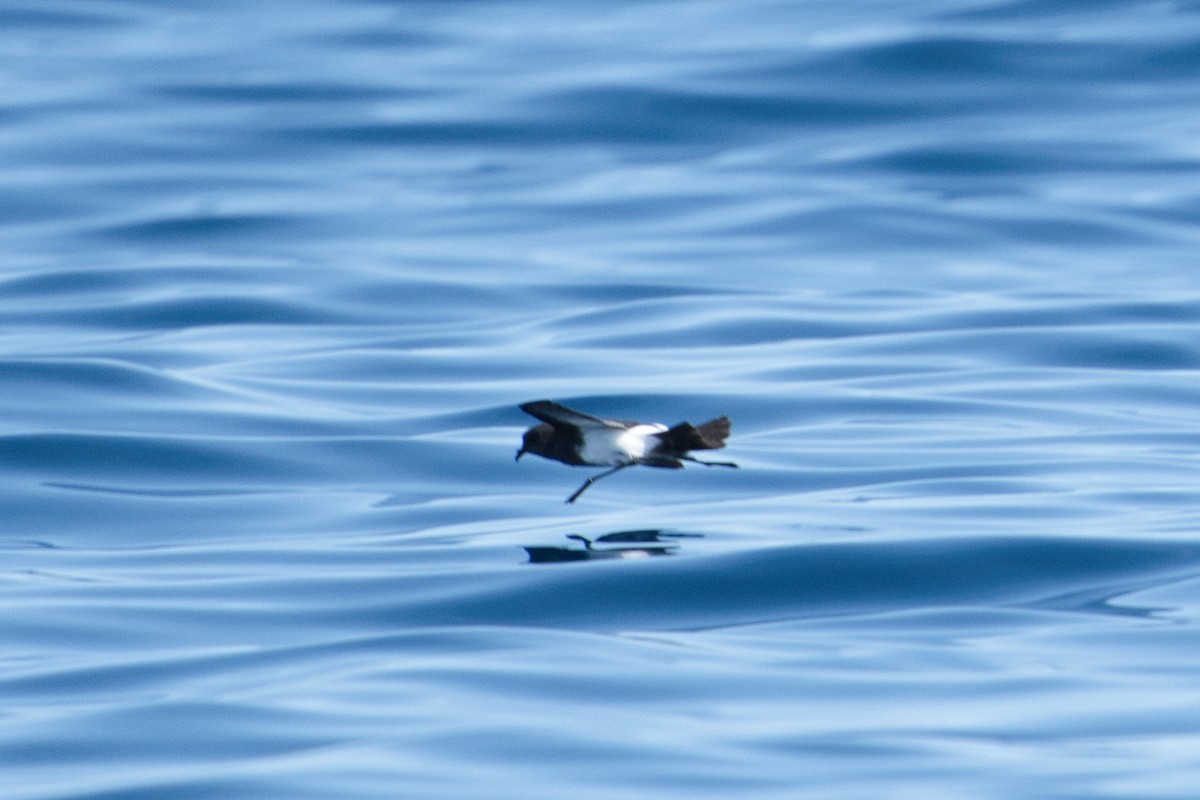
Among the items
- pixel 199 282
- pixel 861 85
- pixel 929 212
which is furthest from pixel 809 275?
pixel 861 85

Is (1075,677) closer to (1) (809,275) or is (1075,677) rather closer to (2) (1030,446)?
(2) (1030,446)

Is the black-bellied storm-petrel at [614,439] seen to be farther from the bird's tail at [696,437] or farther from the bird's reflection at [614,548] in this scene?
the bird's reflection at [614,548]

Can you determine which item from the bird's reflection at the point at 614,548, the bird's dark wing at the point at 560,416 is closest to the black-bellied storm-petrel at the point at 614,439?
the bird's dark wing at the point at 560,416

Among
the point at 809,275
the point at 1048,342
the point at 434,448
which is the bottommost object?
the point at 434,448

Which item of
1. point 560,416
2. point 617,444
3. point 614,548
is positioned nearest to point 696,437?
point 617,444

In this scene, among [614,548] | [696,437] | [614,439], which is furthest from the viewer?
[614,548]

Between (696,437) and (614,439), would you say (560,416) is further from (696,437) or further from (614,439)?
(696,437)

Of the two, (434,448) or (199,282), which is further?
(199,282)

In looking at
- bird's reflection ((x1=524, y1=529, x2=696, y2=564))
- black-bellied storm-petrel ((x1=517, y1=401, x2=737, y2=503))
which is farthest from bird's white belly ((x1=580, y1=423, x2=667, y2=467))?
bird's reflection ((x1=524, y1=529, x2=696, y2=564))
